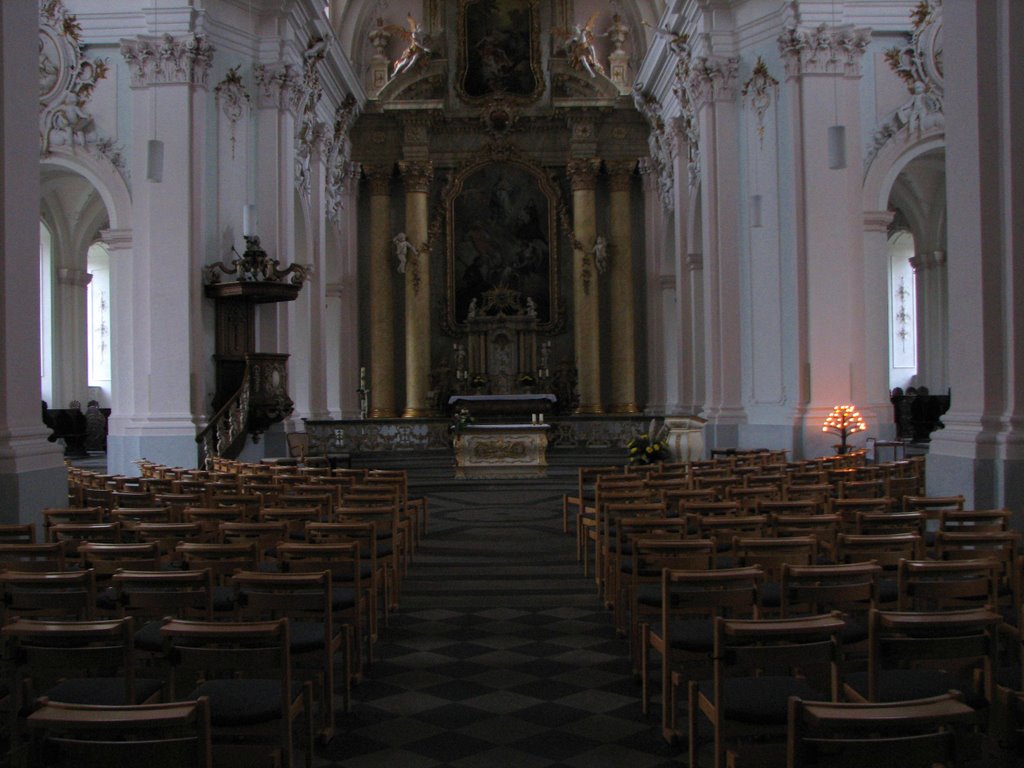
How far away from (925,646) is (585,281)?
967 inches

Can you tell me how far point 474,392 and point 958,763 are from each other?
82.3ft

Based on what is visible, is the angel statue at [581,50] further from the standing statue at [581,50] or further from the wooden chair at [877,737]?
the wooden chair at [877,737]

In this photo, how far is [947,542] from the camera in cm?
615

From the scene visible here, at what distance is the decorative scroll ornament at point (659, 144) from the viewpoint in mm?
24898

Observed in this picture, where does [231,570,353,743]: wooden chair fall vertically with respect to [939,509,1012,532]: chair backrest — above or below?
below

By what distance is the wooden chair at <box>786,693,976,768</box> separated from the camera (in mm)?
2875

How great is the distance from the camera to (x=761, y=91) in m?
18.7

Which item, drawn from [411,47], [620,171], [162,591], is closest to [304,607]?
[162,591]

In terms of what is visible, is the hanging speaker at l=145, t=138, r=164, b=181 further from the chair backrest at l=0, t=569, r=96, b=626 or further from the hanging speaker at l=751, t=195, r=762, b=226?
the chair backrest at l=0, t=569, r=96, b=626

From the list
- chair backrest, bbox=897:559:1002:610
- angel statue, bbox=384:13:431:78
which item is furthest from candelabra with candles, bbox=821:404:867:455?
angel statue, bbox=384:13:431:78

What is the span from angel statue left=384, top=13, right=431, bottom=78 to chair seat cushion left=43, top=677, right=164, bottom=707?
85.1ft

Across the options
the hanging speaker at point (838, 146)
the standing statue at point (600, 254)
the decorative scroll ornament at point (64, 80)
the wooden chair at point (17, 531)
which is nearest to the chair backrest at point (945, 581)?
the wooden chair at point (17, 531)

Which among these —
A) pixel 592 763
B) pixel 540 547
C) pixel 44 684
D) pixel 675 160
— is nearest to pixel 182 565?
pixel 44 684

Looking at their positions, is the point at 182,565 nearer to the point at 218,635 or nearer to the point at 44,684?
the point at 44,684
